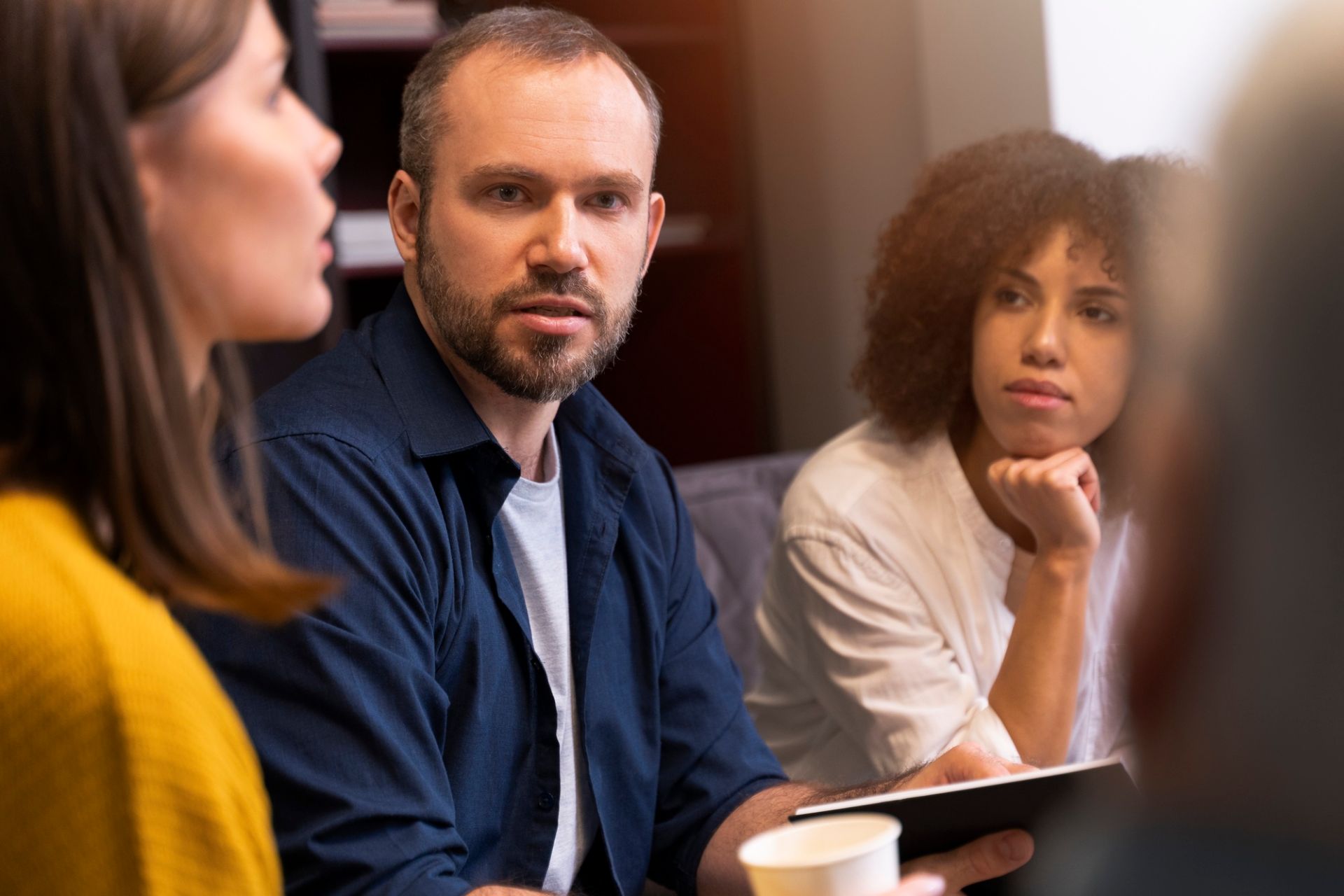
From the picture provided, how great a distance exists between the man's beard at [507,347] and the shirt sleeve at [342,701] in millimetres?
214

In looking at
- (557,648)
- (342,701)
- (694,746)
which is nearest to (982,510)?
(694,746)

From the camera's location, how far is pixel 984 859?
3.27 ft

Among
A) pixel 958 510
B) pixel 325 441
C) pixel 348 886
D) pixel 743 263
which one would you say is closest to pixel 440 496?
pixel 325 441

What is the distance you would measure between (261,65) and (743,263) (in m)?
1.95

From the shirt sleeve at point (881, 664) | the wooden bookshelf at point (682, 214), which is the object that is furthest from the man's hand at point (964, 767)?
the wooden bookshelf at point (682, 214)

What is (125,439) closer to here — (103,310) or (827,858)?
(103,310)

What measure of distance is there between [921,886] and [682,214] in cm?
212

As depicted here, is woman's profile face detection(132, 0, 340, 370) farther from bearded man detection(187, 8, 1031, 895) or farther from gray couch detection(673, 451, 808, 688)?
gray couch detection(673, 451, 808, 688)

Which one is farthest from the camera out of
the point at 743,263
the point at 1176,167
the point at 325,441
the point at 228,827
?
the point at 743,263

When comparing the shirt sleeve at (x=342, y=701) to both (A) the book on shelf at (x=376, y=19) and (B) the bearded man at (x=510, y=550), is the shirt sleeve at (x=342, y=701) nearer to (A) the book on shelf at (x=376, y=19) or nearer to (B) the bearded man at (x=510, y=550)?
(B) the bearded man at (x=510, y=550)

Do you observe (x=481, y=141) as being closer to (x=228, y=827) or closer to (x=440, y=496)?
(x=440, y=496)

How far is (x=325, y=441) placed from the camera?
107cm

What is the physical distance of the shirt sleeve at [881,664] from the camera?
4.69 feet

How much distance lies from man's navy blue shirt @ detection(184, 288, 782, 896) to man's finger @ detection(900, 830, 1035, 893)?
35cm
